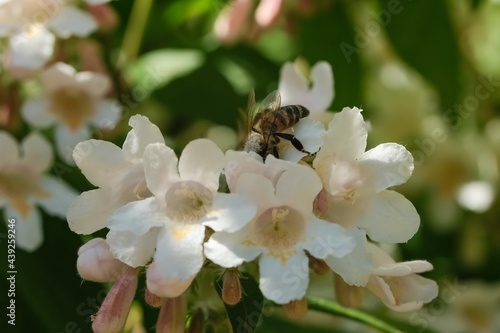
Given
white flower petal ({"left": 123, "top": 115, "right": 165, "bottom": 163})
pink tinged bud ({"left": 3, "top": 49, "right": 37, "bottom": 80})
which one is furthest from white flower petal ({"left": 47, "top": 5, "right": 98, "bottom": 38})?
white flower petal ({"left": 123, "top": 115, "right": 165, "bottom": 163})

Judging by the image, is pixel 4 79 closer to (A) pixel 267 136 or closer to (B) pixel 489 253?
(A) pixel 267 136

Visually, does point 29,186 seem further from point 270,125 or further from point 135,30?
point 270,125

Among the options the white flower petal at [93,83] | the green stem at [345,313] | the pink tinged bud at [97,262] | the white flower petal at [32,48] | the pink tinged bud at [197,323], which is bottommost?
the white flower petal at [93,83]

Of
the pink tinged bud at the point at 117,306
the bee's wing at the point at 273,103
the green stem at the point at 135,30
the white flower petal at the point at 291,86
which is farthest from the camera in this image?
the green stem at the point at 135,30

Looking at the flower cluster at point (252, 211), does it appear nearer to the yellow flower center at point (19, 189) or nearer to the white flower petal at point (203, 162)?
the white flower petal at point (203, 162)

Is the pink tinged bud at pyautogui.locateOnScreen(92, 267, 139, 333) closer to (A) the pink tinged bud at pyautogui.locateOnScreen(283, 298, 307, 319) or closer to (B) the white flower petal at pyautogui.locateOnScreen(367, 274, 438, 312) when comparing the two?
(A) the pink tinged bud at pyautogui.locateOnScreen(283, 298, 307, 319)

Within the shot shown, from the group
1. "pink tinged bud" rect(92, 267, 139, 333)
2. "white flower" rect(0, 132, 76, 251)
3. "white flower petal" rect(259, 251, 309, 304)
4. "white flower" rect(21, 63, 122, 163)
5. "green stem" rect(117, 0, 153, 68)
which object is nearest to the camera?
"white flower petal" rect(259, 251, 309, 304)

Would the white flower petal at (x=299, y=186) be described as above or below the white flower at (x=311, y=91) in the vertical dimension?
above

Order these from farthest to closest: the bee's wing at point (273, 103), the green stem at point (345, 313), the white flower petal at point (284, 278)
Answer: the green stem at point (345, 313), the bee's wing at point (273, 103), the white flower petal at point (284, 278)

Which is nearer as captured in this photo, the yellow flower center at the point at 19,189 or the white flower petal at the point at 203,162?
the white flower petal at the point at 203,162

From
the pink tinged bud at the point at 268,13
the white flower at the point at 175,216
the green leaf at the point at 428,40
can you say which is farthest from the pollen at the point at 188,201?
the green leaf at the point at 428,40
